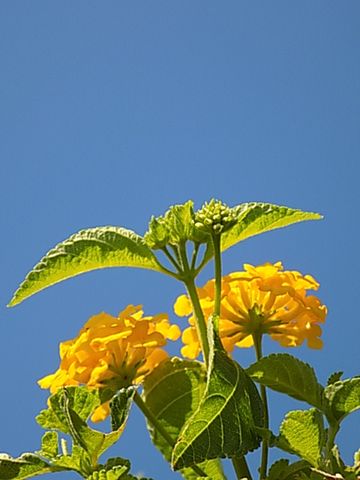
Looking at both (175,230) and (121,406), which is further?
(175,230)

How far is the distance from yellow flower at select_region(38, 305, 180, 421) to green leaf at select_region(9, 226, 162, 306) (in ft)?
0.14

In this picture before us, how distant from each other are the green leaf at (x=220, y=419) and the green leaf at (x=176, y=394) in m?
0.10

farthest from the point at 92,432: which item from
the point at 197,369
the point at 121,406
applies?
the point at 197,369

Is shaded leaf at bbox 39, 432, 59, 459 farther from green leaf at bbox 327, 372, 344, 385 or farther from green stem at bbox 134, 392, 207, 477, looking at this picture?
green leaf at bbox 327, 372, 344, 385

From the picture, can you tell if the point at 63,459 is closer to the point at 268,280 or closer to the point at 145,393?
the point at 145,393

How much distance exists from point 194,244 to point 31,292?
0.43 feet

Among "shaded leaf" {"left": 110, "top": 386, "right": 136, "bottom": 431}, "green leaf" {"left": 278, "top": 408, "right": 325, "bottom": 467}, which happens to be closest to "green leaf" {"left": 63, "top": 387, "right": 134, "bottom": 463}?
"shaded leaf" {"left": 110, "top": 386, "right": 136, "bottom": 431}

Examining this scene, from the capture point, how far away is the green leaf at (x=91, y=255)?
61 centimetres

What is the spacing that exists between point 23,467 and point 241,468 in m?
0.15

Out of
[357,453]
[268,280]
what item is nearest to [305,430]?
[357,453]

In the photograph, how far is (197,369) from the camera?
0.62 meters

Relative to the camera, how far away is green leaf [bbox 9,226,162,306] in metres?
0.61

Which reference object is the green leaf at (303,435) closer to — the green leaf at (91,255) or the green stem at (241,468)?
the green stem at (241,468)

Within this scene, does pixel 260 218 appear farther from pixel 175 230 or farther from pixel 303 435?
pixel 303 435
